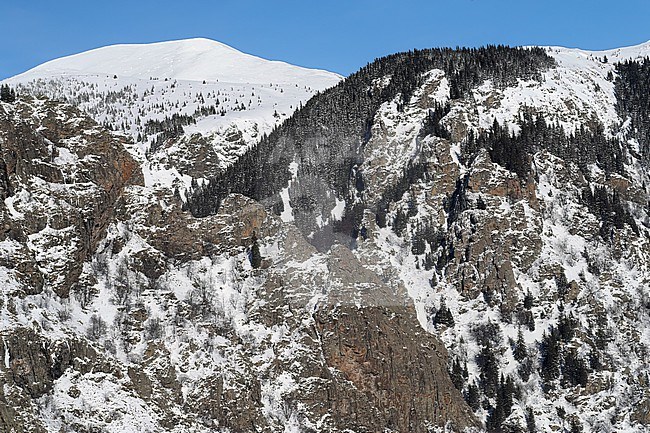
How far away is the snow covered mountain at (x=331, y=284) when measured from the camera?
393 feet

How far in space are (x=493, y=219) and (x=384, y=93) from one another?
171 ft

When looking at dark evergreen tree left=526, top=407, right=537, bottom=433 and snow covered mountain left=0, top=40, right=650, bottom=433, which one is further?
dark evergreen tree left=526, top=407, right=537, bottom=433

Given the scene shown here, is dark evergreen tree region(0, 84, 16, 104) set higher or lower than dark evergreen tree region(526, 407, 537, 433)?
higher

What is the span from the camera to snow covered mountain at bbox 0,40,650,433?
120 meters

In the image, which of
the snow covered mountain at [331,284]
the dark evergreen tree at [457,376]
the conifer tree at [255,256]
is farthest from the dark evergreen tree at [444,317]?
the conifer tree at [255,256]

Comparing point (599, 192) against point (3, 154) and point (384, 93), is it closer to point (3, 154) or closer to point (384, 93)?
point (384, 93)

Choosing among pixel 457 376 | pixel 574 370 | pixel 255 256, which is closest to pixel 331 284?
pixel 255 256

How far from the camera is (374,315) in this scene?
429 feet

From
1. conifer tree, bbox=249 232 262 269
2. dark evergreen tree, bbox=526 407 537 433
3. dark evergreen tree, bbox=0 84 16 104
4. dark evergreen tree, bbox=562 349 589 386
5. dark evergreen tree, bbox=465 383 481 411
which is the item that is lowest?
dark evergreen tree, bbox=526 407 537 433

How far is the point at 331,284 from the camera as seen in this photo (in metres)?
134

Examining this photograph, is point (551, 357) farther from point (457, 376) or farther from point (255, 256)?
point (255, 256)

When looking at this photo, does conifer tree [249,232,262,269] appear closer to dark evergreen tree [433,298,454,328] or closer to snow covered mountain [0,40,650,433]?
snow covered mountain [0,40,650,433]

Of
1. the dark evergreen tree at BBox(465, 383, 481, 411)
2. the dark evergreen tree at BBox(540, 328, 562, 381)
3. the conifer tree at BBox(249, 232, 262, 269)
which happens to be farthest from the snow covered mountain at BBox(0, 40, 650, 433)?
the conifer tree at BBox(249, 232, 262, 269)

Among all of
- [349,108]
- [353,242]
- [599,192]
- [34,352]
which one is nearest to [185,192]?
[353,242]
